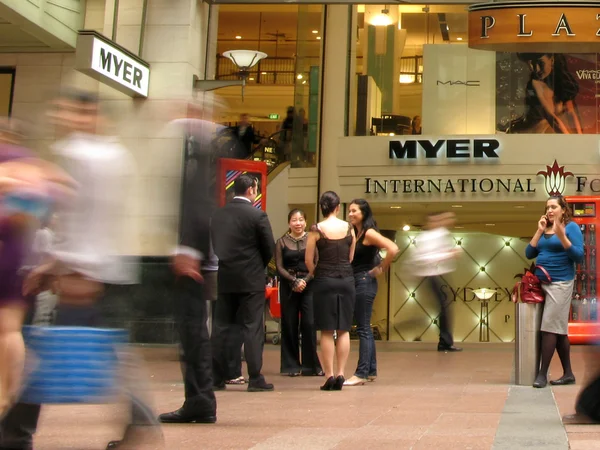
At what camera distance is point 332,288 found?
24.7 ft

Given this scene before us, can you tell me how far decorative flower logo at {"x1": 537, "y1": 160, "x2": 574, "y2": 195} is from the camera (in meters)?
18.0

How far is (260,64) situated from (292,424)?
89.4 ft

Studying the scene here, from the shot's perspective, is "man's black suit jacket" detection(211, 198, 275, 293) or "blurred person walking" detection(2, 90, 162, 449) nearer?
"blurred person walking" detection(2, 90, 162, 449)

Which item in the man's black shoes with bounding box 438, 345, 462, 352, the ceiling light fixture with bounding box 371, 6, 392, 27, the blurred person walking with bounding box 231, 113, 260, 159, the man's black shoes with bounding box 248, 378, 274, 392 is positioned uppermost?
the ceiling light fixture with bounding box 371, 6, 392, 27

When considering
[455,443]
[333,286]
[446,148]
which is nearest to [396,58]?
[446,148]

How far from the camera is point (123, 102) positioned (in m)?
12.6

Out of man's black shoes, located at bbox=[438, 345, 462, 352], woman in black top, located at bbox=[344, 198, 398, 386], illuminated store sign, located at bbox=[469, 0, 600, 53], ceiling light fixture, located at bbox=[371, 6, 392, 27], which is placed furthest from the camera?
ceiling light fixture, located at bbox=[371, 6, 392, 27]

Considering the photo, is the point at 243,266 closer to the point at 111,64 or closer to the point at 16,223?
the point at 16,223

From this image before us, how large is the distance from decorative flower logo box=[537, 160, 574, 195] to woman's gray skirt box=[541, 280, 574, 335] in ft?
34.8

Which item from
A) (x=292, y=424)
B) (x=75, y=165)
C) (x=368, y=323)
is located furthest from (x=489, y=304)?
(x=75, y=165)

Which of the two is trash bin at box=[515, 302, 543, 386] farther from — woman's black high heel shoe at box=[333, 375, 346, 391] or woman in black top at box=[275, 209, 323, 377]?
woman in black top at box=[275, 209, 323, 377]

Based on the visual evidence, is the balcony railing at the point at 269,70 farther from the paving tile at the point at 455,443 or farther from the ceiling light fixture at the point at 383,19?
the paving tile at the point at 455,443

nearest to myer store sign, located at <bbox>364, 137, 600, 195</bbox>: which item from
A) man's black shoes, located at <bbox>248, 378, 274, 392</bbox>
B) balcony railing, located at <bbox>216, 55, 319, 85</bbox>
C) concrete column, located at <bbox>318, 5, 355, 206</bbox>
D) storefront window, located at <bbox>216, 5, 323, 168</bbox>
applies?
concrete column, located at <bbox>318, 5, 355, 206</bbox>

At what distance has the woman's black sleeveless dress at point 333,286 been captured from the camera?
24.6 ft
